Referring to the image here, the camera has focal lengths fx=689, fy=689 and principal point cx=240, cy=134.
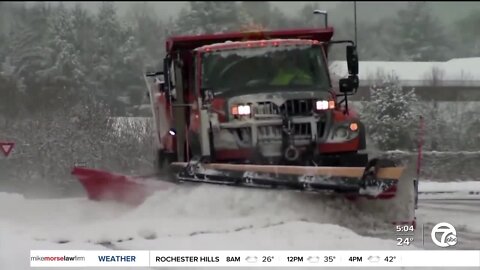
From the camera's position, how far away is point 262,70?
25.0 feet

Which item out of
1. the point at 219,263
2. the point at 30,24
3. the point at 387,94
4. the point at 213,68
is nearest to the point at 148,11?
the point at 30,24

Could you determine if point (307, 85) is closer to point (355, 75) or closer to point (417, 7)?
point (355, 75)

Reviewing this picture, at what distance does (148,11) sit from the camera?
2862 cm

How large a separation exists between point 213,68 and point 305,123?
4.92 ft

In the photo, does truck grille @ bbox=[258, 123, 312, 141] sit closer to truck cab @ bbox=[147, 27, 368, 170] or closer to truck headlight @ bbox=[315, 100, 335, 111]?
truck cab @ bbox=[147, 27, 368, 170]

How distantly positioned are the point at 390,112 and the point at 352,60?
2.58 m

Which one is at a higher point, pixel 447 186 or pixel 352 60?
pixel 352 60

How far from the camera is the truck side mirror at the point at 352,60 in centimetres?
794

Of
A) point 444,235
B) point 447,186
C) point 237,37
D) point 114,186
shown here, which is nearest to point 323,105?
point 237,37

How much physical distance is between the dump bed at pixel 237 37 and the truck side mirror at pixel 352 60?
81 cm

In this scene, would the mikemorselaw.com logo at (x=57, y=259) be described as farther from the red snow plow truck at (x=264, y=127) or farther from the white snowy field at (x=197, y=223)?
the red snow plow truck at (x=264, y=127)

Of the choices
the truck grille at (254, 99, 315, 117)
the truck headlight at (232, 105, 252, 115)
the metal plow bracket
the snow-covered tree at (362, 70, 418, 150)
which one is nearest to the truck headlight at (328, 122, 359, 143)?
the truck grille at (254, 99, 315, 117)

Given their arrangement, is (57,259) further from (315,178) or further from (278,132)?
(278,132)

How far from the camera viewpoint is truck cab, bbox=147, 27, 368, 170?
677 centimetres
